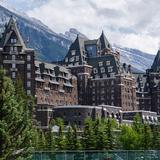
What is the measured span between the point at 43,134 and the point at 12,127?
61.5 metres

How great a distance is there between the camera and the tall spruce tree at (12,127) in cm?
3503

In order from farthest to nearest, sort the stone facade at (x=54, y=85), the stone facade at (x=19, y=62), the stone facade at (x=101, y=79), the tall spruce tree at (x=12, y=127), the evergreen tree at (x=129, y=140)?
the stone facade at (x=101, y=79) → the stone facade at (x=54, y=85) → the stone facade at (x=19, y=62) → the evergreen tree at (x=129, y=140) → the tall spruce tree at (x=12, y=127)

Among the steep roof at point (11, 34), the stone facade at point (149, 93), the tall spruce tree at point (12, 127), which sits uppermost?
the steep roof at point (11, 34)

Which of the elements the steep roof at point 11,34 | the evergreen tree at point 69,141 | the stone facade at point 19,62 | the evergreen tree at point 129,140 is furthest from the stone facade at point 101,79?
the evergreen tree at point 69,141

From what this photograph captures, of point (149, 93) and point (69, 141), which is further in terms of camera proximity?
point (149, 93)

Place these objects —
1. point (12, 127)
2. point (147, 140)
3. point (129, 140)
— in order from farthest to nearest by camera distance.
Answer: point (129, 140), point (147, 140), point (12, 127)

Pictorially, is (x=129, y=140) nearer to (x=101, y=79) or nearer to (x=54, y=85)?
(x=54, y=85)

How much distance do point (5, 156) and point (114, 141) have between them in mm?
60043

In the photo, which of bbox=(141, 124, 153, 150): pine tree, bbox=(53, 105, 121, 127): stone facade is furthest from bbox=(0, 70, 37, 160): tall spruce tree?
bbox=(53, 105, 121, 127): stone facade

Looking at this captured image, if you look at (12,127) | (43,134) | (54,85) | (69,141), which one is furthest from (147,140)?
(54,85)

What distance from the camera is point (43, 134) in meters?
97.2

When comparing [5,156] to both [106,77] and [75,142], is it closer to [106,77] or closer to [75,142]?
[75,142]

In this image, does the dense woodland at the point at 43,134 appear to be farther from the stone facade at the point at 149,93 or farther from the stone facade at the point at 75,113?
the stone facade at the point at 149,93

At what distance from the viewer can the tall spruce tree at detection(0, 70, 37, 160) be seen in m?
35.0
